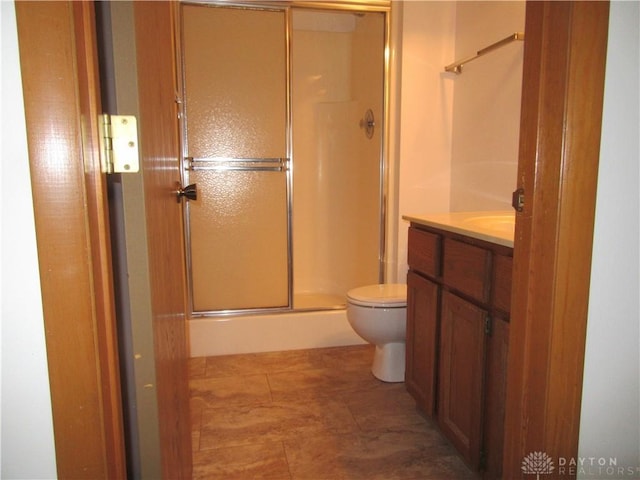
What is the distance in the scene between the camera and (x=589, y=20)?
73 centimetres

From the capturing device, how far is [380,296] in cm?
221

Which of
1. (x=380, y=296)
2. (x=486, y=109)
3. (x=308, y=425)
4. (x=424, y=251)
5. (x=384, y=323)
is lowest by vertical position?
(x=308, y=425)

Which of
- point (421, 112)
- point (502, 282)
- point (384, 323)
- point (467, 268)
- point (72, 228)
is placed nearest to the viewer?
point (72, 228)

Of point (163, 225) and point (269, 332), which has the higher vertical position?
point (163, 225)

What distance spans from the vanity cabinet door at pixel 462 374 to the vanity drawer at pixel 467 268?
0.05 meters

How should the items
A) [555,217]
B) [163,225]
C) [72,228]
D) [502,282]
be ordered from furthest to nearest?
1. [502,282]
2. [163,225]
3. [555,217]
4. [72,228]

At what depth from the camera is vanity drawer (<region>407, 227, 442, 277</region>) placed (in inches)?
65.1

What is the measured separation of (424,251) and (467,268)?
32cm

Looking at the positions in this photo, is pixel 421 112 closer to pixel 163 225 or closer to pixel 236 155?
pixel 236 155

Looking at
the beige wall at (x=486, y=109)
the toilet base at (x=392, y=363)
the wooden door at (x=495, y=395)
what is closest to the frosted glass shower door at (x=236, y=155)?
the toilet base at (x=392, y=363)

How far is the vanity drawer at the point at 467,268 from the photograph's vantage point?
4.41ft

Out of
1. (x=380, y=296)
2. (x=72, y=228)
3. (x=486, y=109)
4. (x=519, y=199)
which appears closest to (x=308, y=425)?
(x=380, y=296)

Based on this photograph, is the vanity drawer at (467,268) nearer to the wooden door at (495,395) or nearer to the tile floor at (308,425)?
the wooden door at (495,395)

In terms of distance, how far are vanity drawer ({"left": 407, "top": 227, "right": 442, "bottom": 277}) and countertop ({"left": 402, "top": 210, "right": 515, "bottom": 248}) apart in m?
0.05
